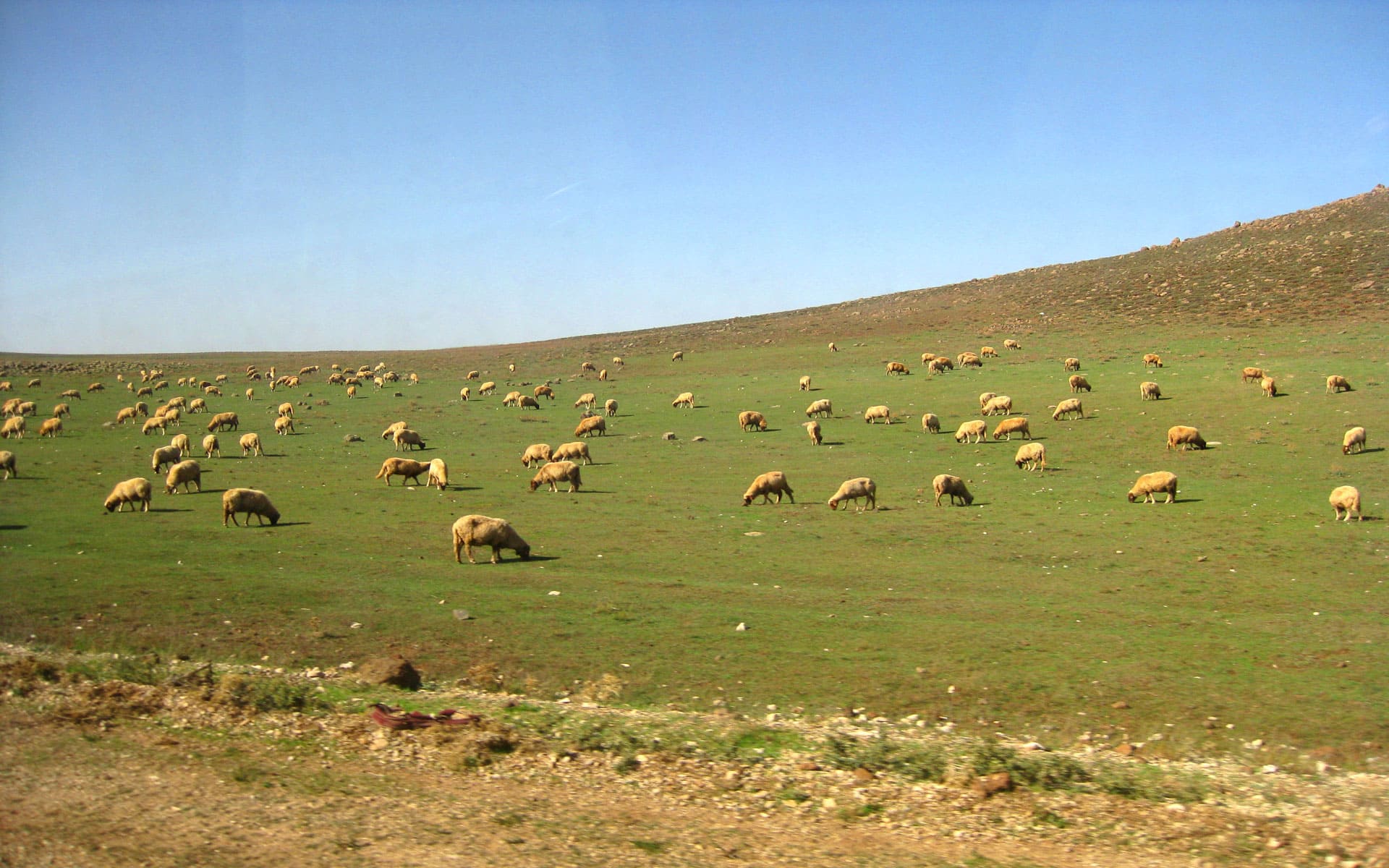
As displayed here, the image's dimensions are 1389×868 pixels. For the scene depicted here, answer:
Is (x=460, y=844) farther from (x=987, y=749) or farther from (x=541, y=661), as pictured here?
(x=541, y=661)

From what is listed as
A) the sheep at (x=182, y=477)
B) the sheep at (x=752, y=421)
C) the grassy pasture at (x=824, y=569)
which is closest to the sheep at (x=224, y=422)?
the grassy pasture at (x=824, y=569)

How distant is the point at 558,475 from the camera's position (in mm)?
32156

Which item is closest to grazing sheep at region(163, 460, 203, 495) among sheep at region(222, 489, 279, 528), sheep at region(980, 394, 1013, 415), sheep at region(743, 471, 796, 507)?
sheep at region(222, 489, 279, 528)

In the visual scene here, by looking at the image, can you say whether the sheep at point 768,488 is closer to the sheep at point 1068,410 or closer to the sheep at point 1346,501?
the sheep at point 1346,501

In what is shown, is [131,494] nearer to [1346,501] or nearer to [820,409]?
[820,409]

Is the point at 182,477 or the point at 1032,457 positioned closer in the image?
the point at 182,477

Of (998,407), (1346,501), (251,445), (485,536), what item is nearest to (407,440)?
(251,445)

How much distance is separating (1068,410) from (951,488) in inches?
645

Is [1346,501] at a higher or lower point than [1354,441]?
lower

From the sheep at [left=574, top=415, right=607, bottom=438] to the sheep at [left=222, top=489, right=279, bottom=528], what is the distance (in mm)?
18617

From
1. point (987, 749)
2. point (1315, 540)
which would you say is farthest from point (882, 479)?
point (987, 749)

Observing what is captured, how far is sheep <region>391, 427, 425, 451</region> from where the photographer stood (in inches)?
1640

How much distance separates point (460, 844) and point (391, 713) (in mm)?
3398

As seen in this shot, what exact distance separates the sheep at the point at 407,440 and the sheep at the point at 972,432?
21.0m
